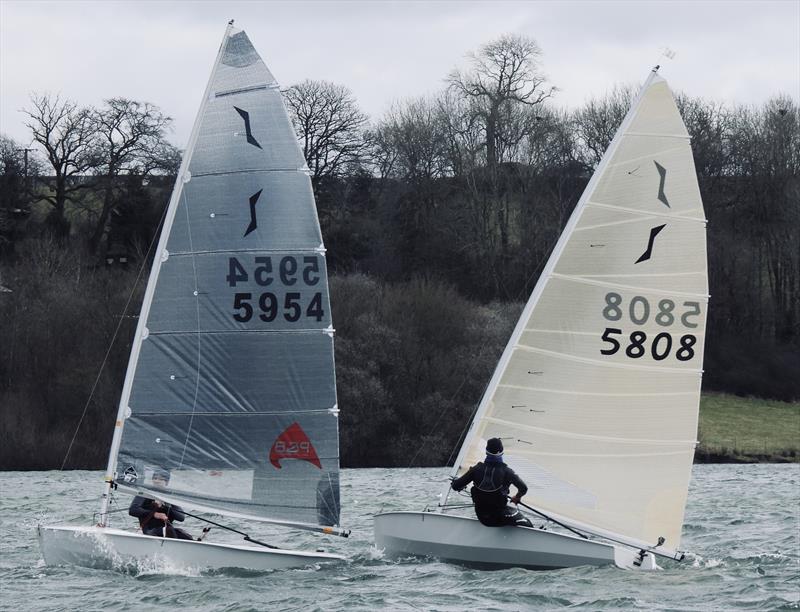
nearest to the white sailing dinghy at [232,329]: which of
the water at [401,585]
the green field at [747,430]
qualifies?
the water at [401,585]

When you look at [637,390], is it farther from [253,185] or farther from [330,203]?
[330,203]

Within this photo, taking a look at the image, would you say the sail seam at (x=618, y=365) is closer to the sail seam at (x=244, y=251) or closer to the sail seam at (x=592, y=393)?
the sail seam at (x=592, y=393)

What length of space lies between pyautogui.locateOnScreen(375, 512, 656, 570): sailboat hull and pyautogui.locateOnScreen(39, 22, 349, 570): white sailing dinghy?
4.70ft

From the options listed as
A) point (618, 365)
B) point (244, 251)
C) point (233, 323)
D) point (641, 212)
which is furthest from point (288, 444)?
A: point (641, 212)

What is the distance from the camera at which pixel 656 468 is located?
750 inches

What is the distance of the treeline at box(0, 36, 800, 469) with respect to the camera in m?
61.2

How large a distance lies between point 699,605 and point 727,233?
191 feet

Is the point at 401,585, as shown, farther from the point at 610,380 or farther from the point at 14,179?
the point at 14,179

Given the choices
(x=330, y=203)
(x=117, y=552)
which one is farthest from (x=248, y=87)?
(x=330, y=203)

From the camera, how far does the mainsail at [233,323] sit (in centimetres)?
1803

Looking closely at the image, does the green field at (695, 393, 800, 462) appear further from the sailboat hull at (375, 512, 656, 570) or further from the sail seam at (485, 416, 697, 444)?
the sailboat hull at (375, 512, 656, 570)

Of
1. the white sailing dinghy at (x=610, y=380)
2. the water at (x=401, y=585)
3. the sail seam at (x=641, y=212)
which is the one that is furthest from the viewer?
the sail seam at (x=641, y=212)

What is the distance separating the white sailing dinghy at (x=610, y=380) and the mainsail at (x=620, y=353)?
0.06 feet

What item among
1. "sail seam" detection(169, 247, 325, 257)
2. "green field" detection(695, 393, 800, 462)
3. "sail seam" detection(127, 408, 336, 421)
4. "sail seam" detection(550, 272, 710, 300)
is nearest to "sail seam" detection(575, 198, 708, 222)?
"sail seam" detection(550, 272, 710, 300)
